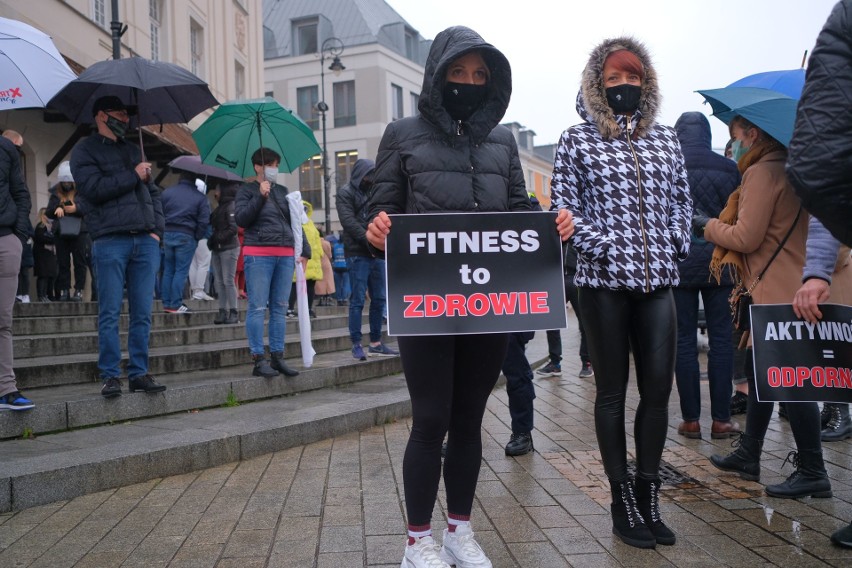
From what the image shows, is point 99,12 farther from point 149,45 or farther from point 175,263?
point 175,263

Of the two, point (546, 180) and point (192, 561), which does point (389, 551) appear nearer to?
point (192, 561)

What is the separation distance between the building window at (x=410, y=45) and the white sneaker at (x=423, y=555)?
4538cm

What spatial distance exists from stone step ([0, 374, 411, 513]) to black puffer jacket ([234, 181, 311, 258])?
1.44 meters

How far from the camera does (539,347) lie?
38.8ft

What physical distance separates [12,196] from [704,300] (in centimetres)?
504

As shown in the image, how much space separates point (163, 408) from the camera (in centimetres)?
602

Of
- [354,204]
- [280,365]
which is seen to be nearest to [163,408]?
[280,365]

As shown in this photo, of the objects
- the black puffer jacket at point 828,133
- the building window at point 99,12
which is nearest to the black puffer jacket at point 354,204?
the black puffer jacket at point 828,133


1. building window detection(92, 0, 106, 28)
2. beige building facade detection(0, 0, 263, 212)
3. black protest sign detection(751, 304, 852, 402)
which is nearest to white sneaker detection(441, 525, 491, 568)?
black protest sign detection(751, 304, 852, 402)

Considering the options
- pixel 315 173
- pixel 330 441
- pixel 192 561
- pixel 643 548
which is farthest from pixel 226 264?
pixel 315 173

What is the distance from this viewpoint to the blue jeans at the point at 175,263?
392 inches

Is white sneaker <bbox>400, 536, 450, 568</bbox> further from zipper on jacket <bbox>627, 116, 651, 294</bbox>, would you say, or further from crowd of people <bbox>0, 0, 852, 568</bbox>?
zipper on jacket <bbox>627, 116, 651, 294</bbox>

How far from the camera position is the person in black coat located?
18.4 feet

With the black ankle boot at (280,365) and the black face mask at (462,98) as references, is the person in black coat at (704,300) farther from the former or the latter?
the black ankle boot at (280,365)
